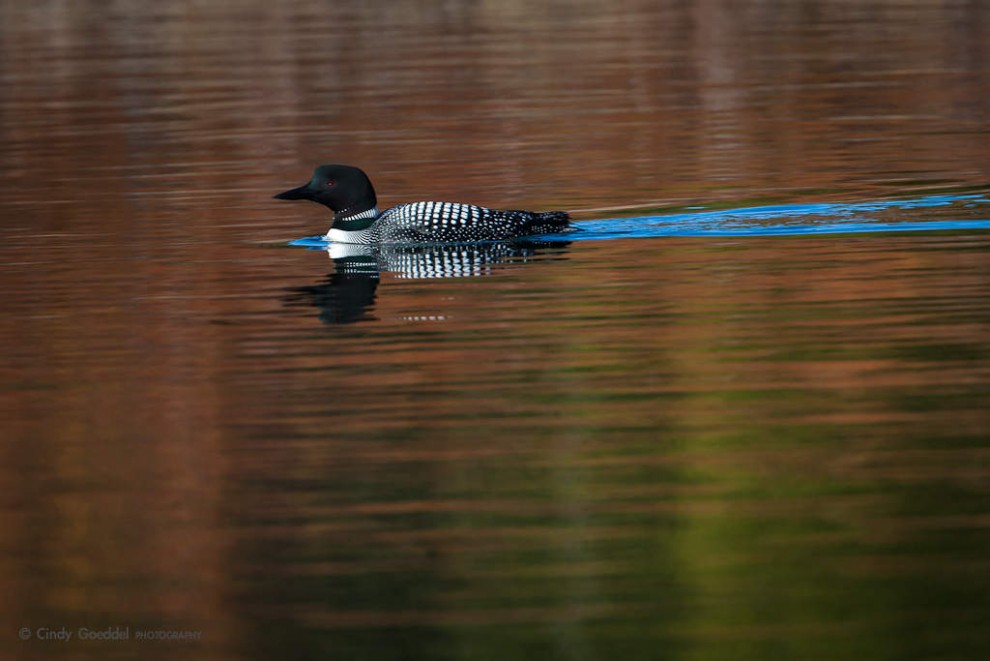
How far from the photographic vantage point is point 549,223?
16141 millimetres

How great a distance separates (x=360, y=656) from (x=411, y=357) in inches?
195

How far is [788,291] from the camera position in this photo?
13016mm

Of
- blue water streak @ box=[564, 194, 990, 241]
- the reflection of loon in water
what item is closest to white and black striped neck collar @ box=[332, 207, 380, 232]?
the reflection of loon in water

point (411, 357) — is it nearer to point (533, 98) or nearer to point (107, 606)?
point (107, 606)

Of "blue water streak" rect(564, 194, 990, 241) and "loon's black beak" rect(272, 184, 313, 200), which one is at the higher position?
"loon's black beak" rect(272, 184, 313, 200)

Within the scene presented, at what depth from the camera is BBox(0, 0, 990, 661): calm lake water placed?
7.07m

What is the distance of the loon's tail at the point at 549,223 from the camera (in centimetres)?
1608

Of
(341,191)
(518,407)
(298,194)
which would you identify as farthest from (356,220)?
(518,407)

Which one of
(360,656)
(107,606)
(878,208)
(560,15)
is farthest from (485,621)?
(560,15)

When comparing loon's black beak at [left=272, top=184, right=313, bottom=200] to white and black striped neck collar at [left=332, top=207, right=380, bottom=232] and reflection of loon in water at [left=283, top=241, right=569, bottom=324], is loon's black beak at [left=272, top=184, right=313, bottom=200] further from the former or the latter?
reflection of loon in water at [left=283, top=241, right=569, bottom=324]

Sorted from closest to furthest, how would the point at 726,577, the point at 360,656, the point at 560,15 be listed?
the point at 360,656 → the point at 726,577 → the point at 560,15

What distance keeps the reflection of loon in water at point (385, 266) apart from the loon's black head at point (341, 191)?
39cm

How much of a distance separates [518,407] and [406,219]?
6.20m

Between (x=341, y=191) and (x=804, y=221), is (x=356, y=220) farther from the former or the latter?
(x=804, y=221)
